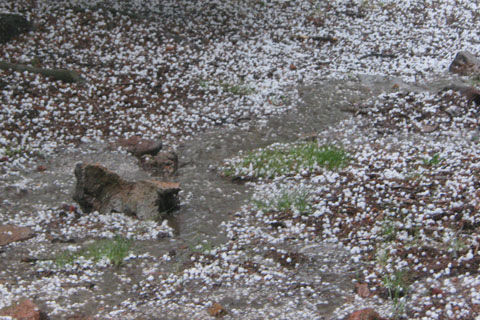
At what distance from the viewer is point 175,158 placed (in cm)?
841

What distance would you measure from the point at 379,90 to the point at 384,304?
263 inches

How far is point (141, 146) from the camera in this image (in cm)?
880

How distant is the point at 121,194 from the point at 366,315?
12.9 ft

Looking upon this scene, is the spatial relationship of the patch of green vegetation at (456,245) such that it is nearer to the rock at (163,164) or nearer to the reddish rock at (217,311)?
the reddish rock at (217,311)

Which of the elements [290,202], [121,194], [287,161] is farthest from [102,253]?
[287,161]

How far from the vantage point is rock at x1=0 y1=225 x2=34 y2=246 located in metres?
6.34

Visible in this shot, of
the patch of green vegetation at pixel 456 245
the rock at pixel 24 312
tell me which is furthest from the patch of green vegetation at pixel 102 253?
the patch of green vegetation at pixel 456 245

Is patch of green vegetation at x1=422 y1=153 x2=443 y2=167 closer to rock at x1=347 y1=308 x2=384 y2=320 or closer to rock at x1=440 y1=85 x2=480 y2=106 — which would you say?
rock at x1=440 y1=85 x2=480 y2=106

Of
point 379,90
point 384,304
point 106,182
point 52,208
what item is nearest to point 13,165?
point 52,208

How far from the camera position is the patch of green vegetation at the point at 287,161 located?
783 cm

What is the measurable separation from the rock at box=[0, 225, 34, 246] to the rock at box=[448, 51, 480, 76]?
341 inches

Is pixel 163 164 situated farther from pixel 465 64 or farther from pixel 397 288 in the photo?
pixel 465 64

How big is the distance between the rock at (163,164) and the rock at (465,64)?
6.23 metres

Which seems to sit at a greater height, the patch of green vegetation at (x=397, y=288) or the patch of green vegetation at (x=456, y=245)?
the patch of green vegetation at (x=456, y=245)
